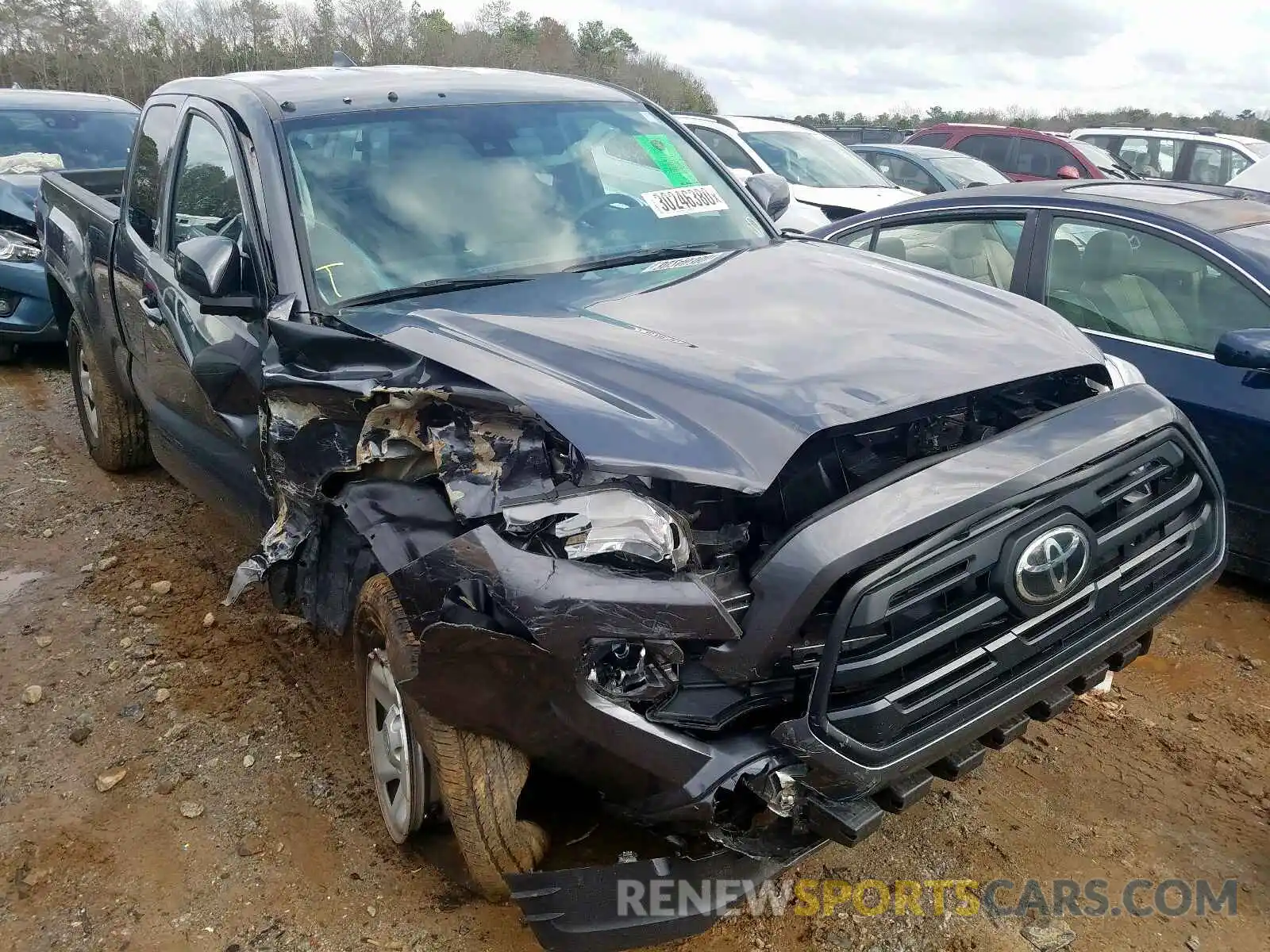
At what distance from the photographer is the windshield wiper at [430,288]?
2.76 meters


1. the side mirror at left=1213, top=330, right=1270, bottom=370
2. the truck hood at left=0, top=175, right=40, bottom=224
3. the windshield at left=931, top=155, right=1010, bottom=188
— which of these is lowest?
the truck hood at left=0, top=175, right=40, bottom=224

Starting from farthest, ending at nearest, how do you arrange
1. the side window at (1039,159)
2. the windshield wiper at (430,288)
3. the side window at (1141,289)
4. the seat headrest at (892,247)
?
the side window at (1039,159), the seat headrest at (892,247), the side window at (1141,289), the windshield wiper at (430,288)

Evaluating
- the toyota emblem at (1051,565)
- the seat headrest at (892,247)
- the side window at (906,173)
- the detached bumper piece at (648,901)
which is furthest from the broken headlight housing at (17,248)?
the side window at (906,173)

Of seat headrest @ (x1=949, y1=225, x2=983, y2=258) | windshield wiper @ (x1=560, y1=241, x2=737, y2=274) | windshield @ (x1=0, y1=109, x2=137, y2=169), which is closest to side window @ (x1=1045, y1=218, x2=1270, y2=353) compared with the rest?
seat headrest @ (x1=949, y1=225, x2=983, y2=258)

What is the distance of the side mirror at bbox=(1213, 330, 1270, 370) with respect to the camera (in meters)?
3.30

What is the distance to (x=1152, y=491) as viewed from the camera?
7.91ft

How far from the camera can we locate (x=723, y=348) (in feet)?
7.54

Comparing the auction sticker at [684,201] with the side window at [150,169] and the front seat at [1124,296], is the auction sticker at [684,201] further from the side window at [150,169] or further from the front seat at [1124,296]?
the side window at [150,169]

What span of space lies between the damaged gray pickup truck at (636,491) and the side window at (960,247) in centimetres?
152

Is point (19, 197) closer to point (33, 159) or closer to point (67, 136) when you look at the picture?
point (33, 159)

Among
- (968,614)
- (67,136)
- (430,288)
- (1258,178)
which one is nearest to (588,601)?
(968,614)

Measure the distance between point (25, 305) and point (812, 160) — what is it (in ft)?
21.7

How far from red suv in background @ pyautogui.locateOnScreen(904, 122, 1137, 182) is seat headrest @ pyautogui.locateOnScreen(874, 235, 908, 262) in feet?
22.5

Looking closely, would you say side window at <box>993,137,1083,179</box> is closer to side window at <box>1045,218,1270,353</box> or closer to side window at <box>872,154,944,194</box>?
side window at <box>872,154,944,194</box>
